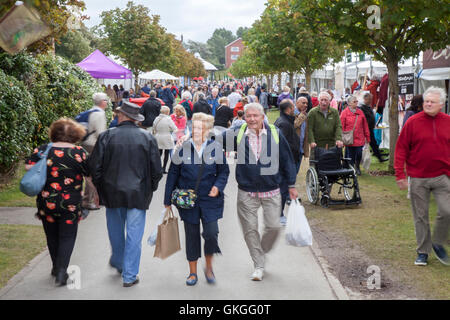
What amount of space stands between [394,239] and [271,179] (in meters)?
2.56

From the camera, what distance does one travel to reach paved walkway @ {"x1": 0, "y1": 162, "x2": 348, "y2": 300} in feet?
17.7

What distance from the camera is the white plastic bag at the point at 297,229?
5828 mm

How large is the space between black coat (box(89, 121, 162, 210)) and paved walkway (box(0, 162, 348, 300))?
83cm

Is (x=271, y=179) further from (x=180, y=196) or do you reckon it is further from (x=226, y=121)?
(x=226, y=121)

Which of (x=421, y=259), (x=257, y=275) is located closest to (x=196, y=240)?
(x=257, y=275)

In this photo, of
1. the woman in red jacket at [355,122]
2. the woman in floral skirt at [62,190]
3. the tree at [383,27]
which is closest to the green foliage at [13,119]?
the woman in floral skirt at [62,190]

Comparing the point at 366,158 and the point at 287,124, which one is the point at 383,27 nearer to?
the point at 366,158

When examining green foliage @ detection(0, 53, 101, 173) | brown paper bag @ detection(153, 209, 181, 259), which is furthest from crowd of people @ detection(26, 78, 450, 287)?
green foliage @ detection(0, 53, 101, 173)

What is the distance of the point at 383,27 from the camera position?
472 inches

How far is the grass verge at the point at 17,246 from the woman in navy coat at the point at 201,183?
193 cm

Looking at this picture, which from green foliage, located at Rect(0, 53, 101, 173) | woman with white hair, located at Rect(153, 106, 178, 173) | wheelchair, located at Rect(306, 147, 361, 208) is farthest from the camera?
woman with white hair, located at Rect(153, 106, 178, 173)

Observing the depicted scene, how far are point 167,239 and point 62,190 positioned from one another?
1141mm

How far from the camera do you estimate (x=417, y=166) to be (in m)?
6.23

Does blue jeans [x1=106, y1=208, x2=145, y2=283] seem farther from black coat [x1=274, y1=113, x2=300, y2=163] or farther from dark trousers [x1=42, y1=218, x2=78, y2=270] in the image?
black coat [x1=274, y1=113, x2=300, y2=163]
